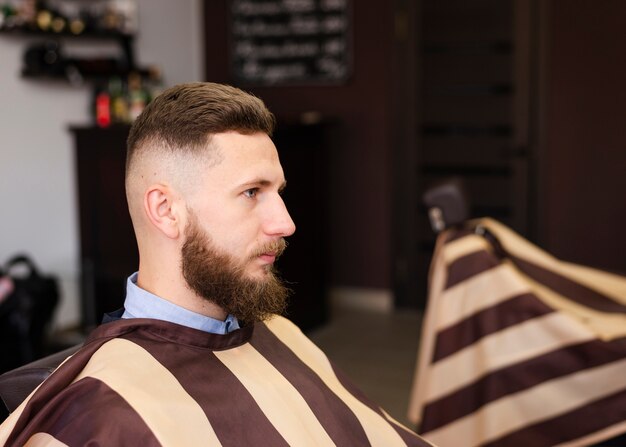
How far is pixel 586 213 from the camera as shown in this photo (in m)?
4.40

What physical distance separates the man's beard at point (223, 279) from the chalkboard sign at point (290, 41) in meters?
3.81

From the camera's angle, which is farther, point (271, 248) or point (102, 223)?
point (102, 223)

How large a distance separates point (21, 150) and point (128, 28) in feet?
3.14

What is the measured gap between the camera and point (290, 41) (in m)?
5.02

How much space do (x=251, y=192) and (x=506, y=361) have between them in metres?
1.37

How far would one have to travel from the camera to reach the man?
1.13 m

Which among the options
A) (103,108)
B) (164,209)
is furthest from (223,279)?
(103,108)

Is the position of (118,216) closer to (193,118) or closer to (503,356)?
(503,356)

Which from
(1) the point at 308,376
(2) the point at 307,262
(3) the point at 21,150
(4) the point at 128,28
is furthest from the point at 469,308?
(4) the point at 128,28

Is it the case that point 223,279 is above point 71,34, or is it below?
below

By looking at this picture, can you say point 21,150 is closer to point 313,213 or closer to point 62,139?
point 62,139

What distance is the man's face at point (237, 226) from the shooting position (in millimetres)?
1195

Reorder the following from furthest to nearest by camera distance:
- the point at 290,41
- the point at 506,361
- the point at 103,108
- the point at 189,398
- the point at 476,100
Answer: the point at 290,41, the point at 476,100, the point at 103,108, the point at 506,361, the point at 189,398

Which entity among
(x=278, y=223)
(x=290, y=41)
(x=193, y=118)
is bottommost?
(x=278, y=223)
